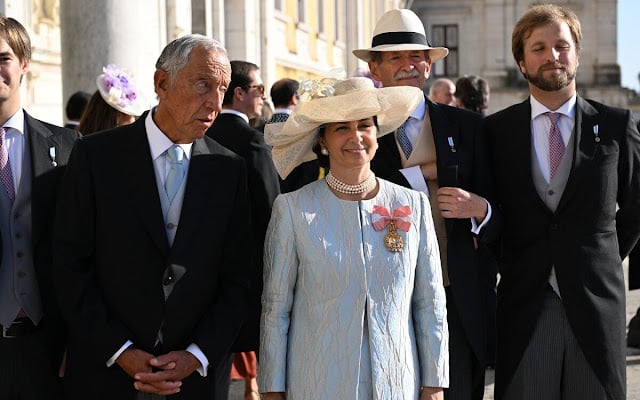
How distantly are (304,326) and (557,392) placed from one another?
50.9 inches

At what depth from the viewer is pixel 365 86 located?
12.1 feet

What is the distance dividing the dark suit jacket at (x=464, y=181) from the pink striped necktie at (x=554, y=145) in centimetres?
27

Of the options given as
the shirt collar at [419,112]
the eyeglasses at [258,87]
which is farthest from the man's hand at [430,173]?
the eyeglasses at [258,87]

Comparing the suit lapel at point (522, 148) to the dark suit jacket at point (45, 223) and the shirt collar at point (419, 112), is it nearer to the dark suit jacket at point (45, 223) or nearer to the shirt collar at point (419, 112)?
the shirt collar at point (419, 112)

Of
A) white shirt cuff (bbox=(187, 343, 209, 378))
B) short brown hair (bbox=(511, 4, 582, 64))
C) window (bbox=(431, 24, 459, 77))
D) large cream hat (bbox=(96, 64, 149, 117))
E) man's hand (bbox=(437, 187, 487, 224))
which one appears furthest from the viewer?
window (bbox=(431, 24, 459, 77))

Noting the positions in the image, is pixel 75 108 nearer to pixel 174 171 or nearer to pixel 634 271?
pixel 174 171

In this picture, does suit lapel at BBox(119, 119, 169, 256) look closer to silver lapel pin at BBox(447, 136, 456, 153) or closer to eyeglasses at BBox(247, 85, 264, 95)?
silver lapel pin at BBox(447, 136, 456, 153)

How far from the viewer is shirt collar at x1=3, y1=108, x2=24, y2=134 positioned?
365 centimetres

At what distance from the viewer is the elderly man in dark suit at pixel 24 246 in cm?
355

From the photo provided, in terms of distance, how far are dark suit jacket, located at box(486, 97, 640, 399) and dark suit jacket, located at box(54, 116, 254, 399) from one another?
135cm

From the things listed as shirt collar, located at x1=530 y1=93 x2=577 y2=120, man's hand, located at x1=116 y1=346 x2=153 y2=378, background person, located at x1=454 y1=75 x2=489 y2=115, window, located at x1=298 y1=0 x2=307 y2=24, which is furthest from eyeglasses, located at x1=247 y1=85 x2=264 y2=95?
window, located at x1=298 y1=0 x2=307 y2=24

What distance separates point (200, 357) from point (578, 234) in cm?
167

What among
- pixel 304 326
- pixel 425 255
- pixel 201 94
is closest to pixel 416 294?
pixel 425 255

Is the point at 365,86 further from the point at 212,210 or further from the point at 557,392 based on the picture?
the point at 557,392
